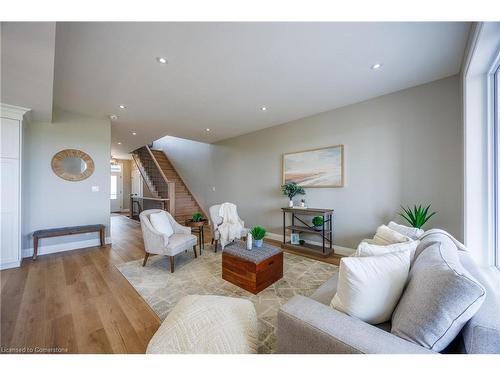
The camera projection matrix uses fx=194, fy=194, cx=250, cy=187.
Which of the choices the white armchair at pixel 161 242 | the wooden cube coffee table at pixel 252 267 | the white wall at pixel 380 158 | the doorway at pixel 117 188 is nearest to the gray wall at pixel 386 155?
the white wall at pixel 380 158

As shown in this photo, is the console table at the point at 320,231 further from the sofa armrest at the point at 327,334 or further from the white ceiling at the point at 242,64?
the sofa armrest at the point at 327,334

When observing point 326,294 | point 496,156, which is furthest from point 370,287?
point 496,156

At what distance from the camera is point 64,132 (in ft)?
11.7

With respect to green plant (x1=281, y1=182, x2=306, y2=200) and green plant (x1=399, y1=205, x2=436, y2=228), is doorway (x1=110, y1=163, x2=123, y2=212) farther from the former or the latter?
green plant (x1=399, y1=205, x2=436, y2=228)

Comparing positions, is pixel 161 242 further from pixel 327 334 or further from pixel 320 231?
pixel 320 231

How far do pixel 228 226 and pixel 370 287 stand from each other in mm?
2797

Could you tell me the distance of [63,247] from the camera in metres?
3.54

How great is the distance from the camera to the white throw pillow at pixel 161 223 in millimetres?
2893

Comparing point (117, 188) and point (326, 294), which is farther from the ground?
point (117, 188)

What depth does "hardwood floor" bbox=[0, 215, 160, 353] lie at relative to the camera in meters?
1.48

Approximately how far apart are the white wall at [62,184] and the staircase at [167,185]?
206cm

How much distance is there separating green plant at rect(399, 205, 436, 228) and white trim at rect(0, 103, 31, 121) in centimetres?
550

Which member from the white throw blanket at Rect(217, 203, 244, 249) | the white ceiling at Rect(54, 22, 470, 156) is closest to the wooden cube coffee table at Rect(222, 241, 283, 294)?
the white throw blanket at Rect(217, 203, 244, 249)
